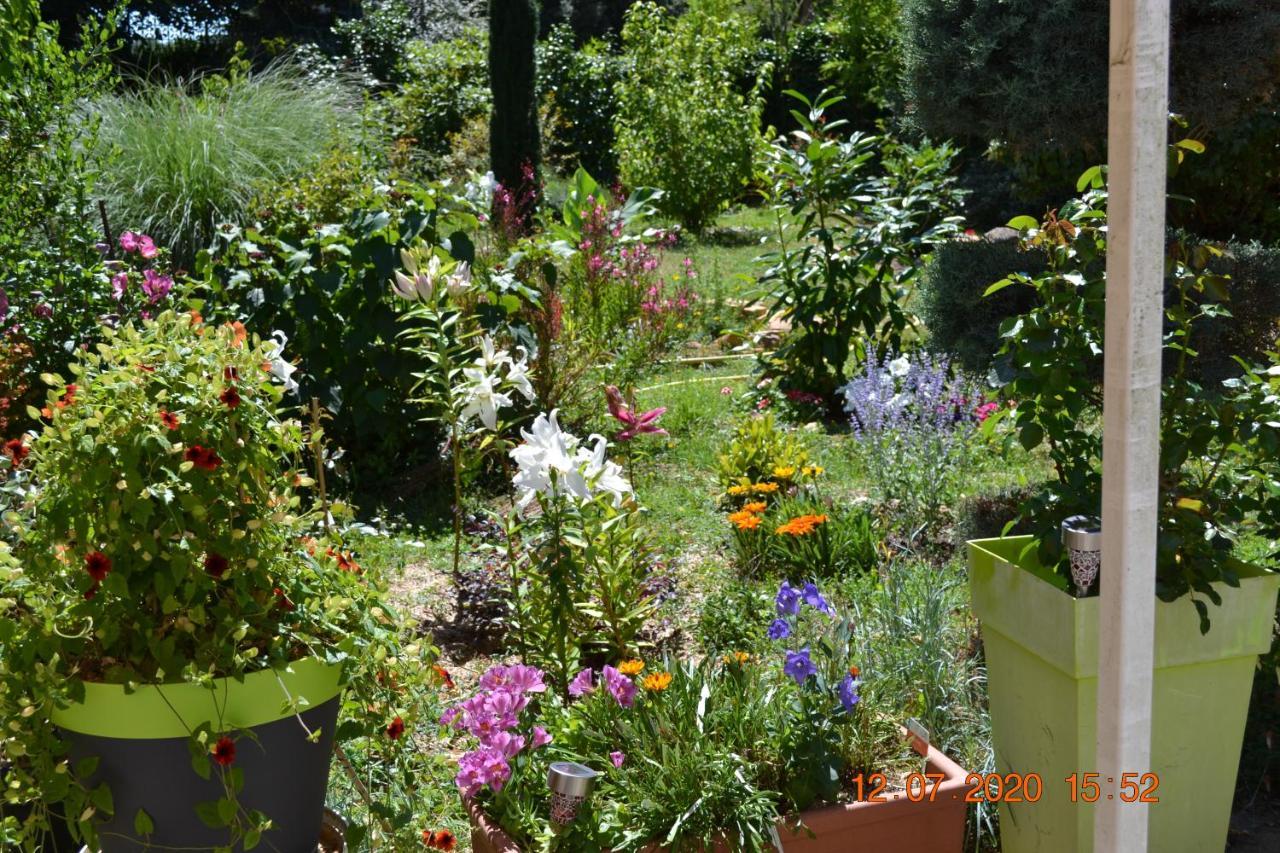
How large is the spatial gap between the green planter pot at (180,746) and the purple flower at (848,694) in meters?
0.94

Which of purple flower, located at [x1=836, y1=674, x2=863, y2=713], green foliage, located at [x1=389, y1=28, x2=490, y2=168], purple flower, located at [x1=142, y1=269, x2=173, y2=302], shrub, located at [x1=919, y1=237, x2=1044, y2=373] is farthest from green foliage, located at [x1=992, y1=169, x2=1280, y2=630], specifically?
green foliage, located at [x1=389, y1=28, x2=490, y2=168]

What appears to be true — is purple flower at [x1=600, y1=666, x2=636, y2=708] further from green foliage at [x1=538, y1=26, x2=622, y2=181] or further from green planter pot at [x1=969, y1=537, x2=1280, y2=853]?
green foliage at [x1=538, y1=26, x2=622, y2=181]

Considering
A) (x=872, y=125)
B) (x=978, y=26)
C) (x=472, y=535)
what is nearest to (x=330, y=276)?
(x=472, y=535)

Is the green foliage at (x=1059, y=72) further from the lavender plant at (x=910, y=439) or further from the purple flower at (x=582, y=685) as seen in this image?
the purple flower at (x=582, y=685)

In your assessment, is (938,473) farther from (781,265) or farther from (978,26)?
(781,265)

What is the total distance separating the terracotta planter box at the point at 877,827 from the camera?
201cm

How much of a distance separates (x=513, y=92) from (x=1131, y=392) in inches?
373

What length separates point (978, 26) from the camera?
3279 mm

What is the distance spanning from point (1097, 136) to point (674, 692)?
212 centimetres

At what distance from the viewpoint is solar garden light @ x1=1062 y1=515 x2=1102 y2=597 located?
167 centimetres

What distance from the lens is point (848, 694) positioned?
6.88 ft

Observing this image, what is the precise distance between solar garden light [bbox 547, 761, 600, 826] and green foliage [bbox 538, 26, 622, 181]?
12.4m

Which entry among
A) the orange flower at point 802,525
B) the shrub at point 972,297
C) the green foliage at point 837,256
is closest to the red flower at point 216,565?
the orange flower at point 802,525

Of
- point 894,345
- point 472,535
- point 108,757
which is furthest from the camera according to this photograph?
point 894,345
